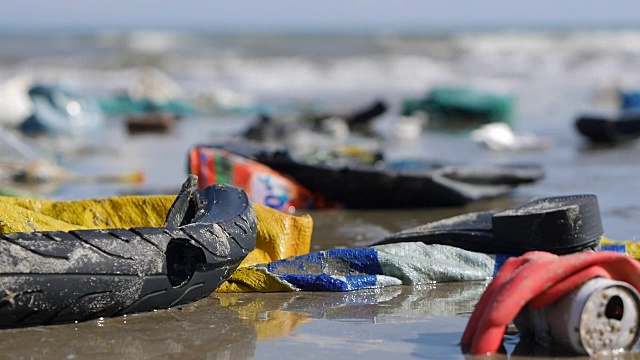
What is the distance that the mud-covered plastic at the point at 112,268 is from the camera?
3.67 m

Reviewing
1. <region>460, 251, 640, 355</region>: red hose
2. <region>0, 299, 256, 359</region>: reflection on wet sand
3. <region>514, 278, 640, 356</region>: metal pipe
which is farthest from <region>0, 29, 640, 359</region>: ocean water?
<region>514, 278, 640, 356</region>: metal pipe

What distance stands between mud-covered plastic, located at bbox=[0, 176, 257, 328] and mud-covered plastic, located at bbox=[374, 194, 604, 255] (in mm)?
1152

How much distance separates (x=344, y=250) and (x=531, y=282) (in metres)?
1.44

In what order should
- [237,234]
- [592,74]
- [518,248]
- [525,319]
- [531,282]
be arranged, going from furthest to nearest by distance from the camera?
[592,74]
[518,248]
[237,234]
[525,319]
[531,282]

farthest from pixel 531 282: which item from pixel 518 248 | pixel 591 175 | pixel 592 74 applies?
pixel 592 74

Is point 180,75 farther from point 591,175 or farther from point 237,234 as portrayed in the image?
point 237,234

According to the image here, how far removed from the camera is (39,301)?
369 cm

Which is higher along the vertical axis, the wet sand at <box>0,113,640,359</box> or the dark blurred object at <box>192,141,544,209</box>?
the dark blurred object at <box>192,141,544,209</box>

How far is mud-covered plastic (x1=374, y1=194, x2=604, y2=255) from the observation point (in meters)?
4.42

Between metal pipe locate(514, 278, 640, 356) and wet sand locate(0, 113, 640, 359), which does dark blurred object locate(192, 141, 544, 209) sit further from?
metal pipe locate(514, 278, 640, 356)

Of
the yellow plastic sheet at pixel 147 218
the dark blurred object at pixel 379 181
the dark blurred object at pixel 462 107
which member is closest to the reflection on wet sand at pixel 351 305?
the yellow plastic sheet at pixel 147 218

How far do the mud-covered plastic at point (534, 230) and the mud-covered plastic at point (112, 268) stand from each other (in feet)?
3.78

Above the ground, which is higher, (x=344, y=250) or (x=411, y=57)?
(x=411, y=57)

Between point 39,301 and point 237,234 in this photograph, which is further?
point 237,234
